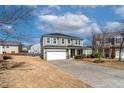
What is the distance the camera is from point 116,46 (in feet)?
158

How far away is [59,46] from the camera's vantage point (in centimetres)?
4469

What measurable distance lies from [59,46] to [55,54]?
7.89 ft

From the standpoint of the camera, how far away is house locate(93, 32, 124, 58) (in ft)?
157

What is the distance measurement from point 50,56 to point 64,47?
13.7 ft

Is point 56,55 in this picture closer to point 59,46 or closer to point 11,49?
point 59,46

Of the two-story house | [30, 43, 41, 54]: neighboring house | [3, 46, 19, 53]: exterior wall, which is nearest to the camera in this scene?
the two-story house

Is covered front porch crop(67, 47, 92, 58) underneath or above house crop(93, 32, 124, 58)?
underneath

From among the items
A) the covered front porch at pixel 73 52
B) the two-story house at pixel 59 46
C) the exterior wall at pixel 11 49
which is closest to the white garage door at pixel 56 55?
the two-story house at pixel 59 46

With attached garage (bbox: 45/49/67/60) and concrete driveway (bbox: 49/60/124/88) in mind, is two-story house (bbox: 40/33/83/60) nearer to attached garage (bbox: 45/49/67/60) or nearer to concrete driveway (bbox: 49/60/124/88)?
attached garage (bbox: 45/49/67/60)

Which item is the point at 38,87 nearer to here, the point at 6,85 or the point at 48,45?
the point at 6,85

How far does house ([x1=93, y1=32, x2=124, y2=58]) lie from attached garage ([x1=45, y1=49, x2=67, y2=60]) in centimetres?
905

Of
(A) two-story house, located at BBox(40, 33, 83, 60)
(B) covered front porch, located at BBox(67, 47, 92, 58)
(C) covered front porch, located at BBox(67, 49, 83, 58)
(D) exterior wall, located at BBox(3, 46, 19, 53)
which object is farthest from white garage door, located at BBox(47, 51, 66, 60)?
(D) exterior wall, located at BBox(3, 46, 19, 53)
